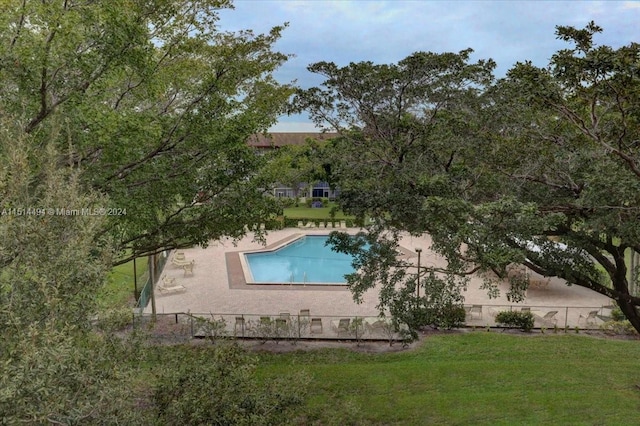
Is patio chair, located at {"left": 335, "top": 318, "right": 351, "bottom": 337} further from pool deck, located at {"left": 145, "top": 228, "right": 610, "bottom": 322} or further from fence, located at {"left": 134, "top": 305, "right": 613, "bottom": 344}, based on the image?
pool deck, located at {"left": 145, "top": 228, "right": 610, "bottom": 322}

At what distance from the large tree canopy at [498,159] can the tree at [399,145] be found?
1.0 inches

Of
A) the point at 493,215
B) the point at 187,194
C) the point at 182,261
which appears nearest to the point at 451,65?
the point at 493,215

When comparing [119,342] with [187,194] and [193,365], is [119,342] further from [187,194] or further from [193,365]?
[187,194]

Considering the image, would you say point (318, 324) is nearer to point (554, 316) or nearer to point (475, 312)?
point (475, 312)

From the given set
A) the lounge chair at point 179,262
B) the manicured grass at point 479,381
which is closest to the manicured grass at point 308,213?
the lounge chair at point 179,262

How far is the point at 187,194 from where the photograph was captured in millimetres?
7789

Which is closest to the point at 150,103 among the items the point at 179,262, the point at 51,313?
the point at 51,313

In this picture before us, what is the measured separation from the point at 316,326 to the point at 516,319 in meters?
6.52

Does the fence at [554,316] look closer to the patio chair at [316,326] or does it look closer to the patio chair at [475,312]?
the patio chair at [475,312]

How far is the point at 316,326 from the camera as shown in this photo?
13.0 metres

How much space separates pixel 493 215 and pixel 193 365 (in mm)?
4375

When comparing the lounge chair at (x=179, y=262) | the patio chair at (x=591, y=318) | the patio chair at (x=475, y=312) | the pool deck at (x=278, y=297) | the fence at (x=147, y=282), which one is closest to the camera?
the patio chair at (x=591, y=318)

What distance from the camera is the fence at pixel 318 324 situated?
12.4 meters

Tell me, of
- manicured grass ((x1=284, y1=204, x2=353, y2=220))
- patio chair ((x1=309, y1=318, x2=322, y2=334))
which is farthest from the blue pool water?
manicured grass ((x1=284, y1=204, x2=353, y2=220))
